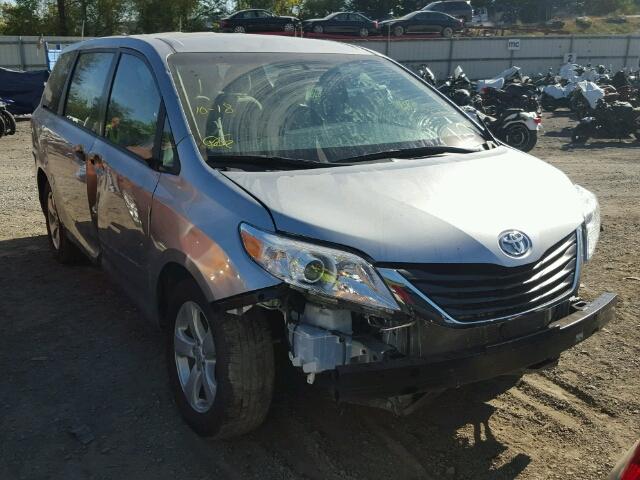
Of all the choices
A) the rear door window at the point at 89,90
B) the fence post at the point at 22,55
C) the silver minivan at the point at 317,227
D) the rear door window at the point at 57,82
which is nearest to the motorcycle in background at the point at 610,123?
the silver minivan at the point at 317,227

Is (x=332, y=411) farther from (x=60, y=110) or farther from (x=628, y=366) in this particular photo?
(x=60, y=110)

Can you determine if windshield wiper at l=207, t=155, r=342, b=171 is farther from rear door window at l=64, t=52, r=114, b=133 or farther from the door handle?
rear door window at l=64, t=52, r=114, b=133

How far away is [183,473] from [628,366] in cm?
260

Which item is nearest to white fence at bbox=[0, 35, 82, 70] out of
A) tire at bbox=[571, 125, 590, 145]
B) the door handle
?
tire at bbox=[571, 125, 590, 145]

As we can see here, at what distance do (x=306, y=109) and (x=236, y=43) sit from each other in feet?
2.23

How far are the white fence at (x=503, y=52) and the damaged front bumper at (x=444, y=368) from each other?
89.4 ft

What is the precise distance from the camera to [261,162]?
330cm

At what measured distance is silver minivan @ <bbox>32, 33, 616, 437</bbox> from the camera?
2645mm

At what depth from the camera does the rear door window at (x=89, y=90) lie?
438 cm

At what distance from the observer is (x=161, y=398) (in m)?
3.60

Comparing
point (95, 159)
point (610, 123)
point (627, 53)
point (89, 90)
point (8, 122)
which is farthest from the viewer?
point (627, 53)

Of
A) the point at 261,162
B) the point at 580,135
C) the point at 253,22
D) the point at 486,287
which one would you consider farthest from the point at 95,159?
the point at 253,22

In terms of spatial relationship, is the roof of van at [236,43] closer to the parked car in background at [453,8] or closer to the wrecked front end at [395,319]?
the wrecked front end at [395,319]

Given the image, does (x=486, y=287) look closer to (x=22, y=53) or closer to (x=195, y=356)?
(x=195, y=356)
